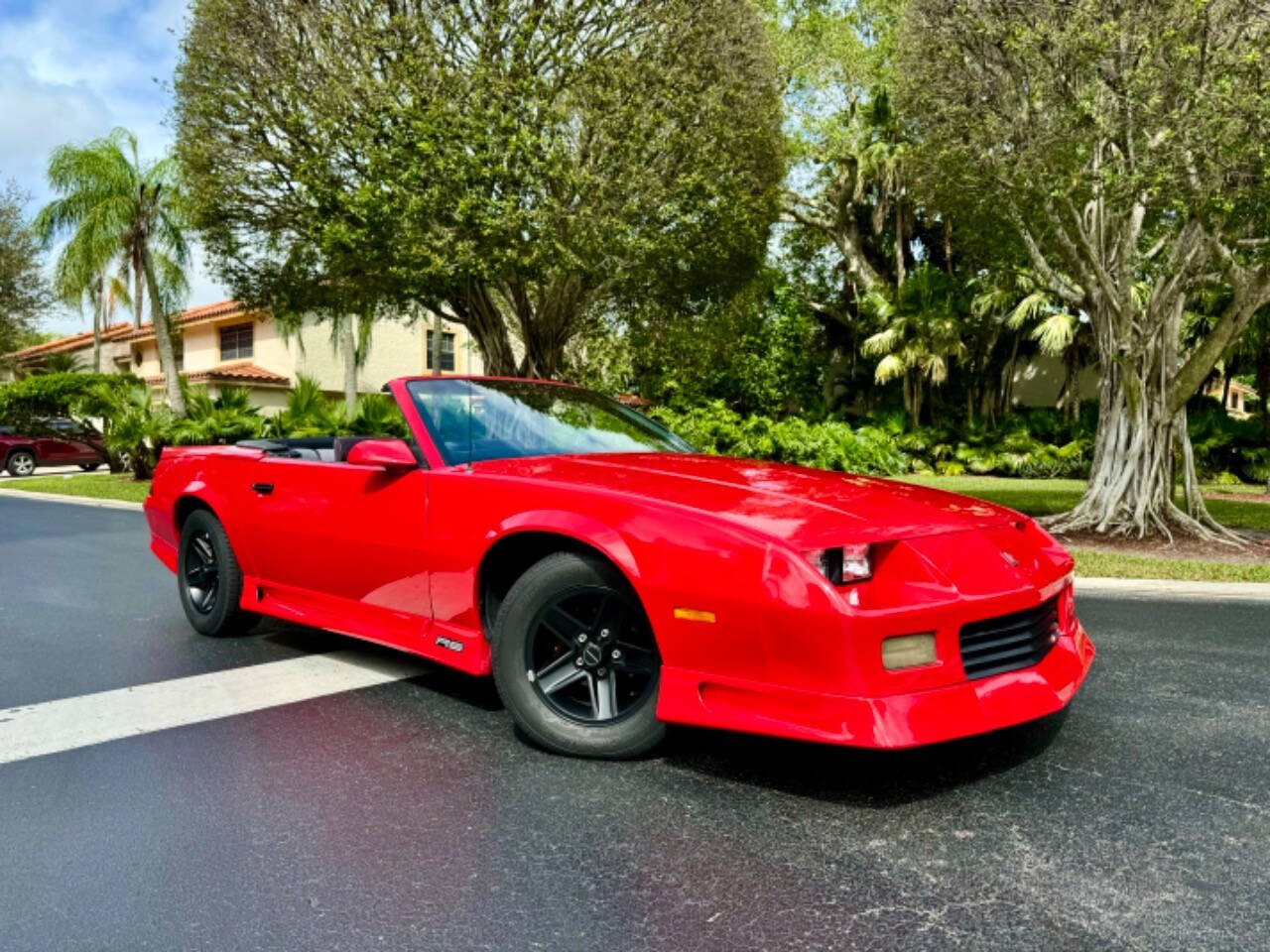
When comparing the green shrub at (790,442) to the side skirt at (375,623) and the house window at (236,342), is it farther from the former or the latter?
the house window at (236,342)

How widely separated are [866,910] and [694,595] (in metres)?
1.09

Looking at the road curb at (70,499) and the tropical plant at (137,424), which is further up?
the tropical plant at (137,424)

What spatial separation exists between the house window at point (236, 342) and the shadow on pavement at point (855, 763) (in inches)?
1378

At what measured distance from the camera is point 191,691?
4.82 m

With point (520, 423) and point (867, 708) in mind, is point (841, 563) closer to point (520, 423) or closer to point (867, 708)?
point (867, 708)

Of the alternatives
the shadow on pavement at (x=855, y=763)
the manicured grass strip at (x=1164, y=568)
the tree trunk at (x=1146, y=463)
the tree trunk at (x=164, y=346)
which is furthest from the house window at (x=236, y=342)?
the shadow on pavement at (x=855, y=763)

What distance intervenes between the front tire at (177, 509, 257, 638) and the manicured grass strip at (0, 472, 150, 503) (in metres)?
12.2

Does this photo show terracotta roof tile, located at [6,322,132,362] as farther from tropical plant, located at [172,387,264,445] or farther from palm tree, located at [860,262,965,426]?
palm tree, located at [860,262,965,426]

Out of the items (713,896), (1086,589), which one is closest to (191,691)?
(713,896)

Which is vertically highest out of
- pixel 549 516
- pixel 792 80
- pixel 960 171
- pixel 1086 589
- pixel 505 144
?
pixel 792 80

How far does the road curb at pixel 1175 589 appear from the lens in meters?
8.02

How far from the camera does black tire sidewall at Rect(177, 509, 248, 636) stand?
5676 mm

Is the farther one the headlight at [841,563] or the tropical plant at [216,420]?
the tropical plant at [216,420]

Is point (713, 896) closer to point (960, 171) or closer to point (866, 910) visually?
point (866, 910)
